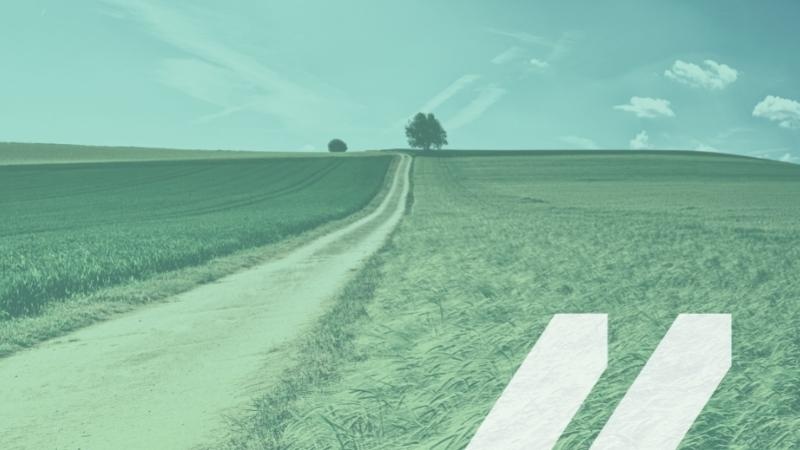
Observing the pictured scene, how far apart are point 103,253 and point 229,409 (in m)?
12.0

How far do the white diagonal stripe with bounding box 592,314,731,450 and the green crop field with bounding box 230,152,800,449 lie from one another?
0.09m

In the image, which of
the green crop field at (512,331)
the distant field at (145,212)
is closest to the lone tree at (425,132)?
the distant field at (145,212)

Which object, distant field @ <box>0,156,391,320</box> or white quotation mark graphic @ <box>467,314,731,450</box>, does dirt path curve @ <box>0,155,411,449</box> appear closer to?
distant field @ <box>0,156,391,320</box>

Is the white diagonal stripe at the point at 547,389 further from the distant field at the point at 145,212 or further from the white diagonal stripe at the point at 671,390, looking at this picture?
the distant field at the point at 145,212

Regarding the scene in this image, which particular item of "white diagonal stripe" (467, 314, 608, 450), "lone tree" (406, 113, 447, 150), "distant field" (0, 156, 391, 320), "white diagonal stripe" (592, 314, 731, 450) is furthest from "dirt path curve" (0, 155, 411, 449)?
"lone tree" (406, 113, 447, 150)

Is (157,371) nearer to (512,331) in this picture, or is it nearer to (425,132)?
(512,331)

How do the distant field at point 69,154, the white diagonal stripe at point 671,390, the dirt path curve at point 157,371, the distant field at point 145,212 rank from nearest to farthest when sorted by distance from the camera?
the white diagonal stripe at point 671,390
the dirt path curve at point 157,371
the distant field at point 145,212
the distant field at point 69,154

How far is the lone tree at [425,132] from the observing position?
14225 cm

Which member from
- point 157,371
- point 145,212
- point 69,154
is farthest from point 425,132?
point 157,371

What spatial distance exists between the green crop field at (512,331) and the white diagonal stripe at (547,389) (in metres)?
0.11

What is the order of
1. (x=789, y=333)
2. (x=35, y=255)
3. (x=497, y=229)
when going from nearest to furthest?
(x=789, y=333) → (x=35, y=255) → (x=497, y=229)

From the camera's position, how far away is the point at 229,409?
7.05m

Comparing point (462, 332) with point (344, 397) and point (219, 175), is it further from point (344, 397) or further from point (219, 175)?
point (219, 175)

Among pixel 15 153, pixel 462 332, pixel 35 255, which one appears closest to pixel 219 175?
pixel 15 153
